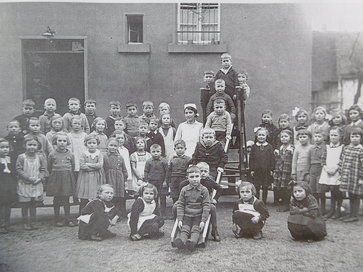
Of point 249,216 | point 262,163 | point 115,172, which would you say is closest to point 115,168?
point 115,172

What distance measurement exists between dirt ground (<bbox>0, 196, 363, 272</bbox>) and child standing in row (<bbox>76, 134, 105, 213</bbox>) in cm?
24

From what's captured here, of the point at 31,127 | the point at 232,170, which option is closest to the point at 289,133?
the point at 232,170

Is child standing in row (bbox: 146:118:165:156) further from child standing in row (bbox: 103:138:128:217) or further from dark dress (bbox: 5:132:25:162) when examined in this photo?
dark dress (bbox: 5:132:25:162)

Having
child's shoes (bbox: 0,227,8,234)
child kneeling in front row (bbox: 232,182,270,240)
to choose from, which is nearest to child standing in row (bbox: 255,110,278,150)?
child kneeling in front row (bbox: 232,182,270,240)

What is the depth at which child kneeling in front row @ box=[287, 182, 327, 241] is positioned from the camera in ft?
7.09

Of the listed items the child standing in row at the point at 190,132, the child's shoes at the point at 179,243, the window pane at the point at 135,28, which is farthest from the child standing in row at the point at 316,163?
the window pane at the point at 135,28

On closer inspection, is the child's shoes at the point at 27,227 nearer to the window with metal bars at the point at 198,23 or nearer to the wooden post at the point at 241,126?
the wooden post at the point at 241,126

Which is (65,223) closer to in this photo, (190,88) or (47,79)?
(47,79)

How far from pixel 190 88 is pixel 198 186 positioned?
1591 mm

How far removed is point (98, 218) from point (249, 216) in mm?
841

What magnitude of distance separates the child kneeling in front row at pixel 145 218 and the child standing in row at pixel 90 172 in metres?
0.34

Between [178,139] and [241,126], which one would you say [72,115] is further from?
[241,126]

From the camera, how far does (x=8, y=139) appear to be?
94.1 inches

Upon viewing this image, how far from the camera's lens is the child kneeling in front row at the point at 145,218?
2.25m
